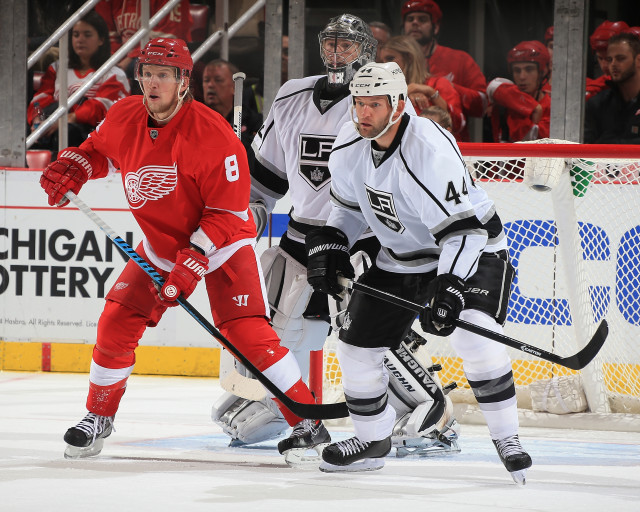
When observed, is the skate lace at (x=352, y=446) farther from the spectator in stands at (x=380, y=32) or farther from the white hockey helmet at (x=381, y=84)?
the spectator in stands at (x=380, y=32)

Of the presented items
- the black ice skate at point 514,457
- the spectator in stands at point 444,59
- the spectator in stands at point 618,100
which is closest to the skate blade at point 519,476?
the black ice skate at point 514,457

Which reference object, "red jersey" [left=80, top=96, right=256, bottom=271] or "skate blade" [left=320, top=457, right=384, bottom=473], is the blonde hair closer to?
"red jersey" [left=80, top=96, right=256, bottom=271]

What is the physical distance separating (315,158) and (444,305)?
2.88 feet

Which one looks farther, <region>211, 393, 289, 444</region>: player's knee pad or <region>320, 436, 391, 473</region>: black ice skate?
<region>211, 393, 289, 444</region>: player's knee pad

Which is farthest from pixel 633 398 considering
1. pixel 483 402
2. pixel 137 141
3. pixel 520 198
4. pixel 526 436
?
pixel 137 141

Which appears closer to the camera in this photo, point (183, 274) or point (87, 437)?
point (183, 274)

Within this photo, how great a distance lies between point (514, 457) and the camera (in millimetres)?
2752

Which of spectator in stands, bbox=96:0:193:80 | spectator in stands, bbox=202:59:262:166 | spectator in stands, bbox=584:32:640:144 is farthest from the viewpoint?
spectator in stands, bbox=96:0:193:80

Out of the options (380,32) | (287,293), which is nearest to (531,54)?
(380,32)

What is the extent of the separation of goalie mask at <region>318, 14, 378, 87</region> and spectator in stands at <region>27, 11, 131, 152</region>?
2619 mm

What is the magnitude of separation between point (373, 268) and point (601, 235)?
1.49 metres

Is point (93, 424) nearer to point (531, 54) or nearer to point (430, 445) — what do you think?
point (430, 445)

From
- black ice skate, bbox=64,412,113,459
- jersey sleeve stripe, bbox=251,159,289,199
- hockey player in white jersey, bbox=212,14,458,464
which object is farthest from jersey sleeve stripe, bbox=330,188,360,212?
black ice skate, bbox=64,412,113,459

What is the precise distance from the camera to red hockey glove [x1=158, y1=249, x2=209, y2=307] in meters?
2.88
